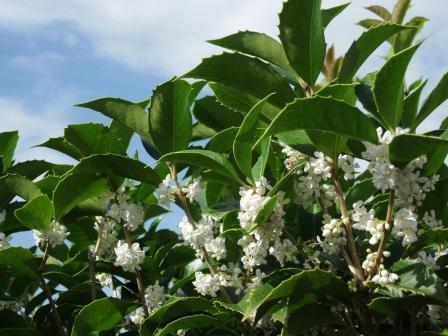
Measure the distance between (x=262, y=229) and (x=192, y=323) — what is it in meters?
0.46

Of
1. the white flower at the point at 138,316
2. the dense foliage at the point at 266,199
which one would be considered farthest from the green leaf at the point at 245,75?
the white flower at the point at 138,316

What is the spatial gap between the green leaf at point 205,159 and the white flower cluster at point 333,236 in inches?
14.5

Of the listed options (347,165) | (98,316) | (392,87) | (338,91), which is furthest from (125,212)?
(392,87)

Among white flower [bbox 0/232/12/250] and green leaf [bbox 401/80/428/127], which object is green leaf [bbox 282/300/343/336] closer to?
green leaf [bbox 401/80/428/127]

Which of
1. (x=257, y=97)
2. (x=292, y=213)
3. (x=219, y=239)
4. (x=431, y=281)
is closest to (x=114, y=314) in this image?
(x=219, y=239)

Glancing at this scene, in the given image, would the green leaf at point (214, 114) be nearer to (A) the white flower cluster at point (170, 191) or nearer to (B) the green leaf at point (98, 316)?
(A) the white flower cluster at point (170, 191)

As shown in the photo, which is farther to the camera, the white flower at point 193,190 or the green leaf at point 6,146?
the green leaf at point 6,146

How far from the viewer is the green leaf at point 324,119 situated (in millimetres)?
1932

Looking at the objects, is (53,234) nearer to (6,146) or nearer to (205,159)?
(6,146)

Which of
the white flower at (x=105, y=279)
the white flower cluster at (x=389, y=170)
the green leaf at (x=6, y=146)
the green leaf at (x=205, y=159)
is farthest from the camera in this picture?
the white flower at (x=105, y=279)

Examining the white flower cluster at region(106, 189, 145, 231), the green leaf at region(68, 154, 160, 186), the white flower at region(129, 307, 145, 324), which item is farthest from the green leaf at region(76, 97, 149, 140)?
the white flower at region(129, 307, 145, 324)

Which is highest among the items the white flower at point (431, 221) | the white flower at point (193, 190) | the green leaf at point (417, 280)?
the white flower at point (193, 190)

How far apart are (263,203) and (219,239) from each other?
37cm

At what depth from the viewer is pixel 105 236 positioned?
125 inches
